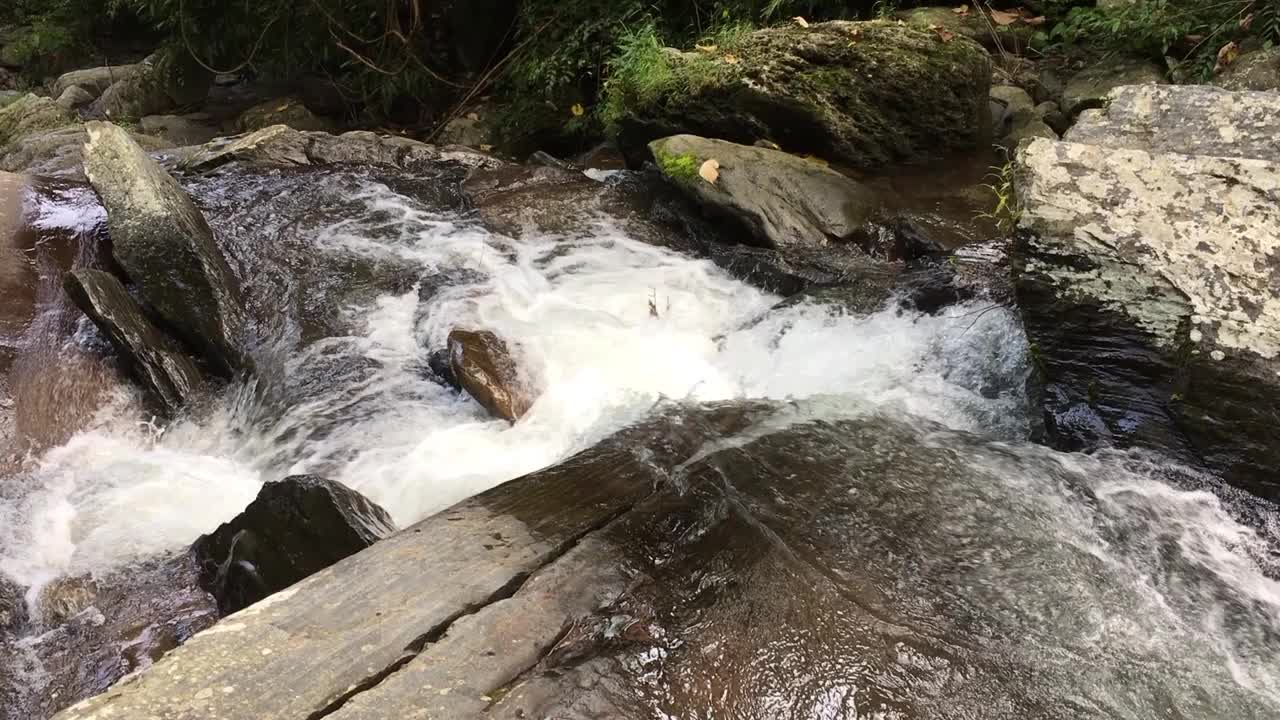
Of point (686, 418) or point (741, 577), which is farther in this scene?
point (686, 418)

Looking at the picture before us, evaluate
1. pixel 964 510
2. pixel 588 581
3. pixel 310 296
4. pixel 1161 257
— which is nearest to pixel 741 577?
pixel 588 581

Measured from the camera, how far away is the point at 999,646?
7.67ft

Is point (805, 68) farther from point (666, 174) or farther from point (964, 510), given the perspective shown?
point (964, 510)

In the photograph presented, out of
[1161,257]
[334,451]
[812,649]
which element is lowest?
[334,451]

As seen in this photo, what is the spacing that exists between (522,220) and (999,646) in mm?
4788

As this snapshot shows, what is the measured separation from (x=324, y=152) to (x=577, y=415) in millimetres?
4987

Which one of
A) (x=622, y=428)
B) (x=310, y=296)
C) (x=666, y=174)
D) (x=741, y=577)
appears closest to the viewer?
(x=741, y=577)

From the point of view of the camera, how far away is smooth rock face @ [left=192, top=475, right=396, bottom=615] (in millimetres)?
2805

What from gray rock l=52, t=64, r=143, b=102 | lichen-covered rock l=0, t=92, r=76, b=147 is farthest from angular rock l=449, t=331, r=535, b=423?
gray rock l=52, t=64, r=143, b=102

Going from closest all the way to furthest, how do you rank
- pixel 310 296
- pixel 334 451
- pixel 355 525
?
pixel 355 525 < pixel 334 451 < pixel 310 296

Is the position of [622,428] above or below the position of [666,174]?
below

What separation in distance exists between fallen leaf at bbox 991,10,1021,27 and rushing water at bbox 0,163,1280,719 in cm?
410

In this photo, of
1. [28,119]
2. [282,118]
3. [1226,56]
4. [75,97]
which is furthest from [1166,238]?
[75,97]

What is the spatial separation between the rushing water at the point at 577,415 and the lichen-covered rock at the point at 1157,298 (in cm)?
22
